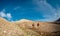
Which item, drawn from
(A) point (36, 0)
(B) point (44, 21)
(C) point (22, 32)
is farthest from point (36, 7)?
(C) point (22, 32)

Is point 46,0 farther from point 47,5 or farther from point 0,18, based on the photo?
point 0,18

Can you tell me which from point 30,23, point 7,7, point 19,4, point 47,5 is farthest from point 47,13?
point 7,7

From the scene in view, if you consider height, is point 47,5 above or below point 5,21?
above

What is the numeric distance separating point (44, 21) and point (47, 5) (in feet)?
1.10

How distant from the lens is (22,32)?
3.06 metres

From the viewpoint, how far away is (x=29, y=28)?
310cm

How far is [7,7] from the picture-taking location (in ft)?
10.2

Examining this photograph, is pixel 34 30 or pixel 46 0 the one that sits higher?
pixel 46 0

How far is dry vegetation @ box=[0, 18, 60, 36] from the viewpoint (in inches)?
120

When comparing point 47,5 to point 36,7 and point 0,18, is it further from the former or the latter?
point 0,18

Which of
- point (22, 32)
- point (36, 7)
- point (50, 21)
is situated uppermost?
point (36, 7)

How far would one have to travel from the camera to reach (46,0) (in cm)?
312

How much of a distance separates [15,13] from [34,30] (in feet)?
1.71

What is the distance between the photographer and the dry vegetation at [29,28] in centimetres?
304
